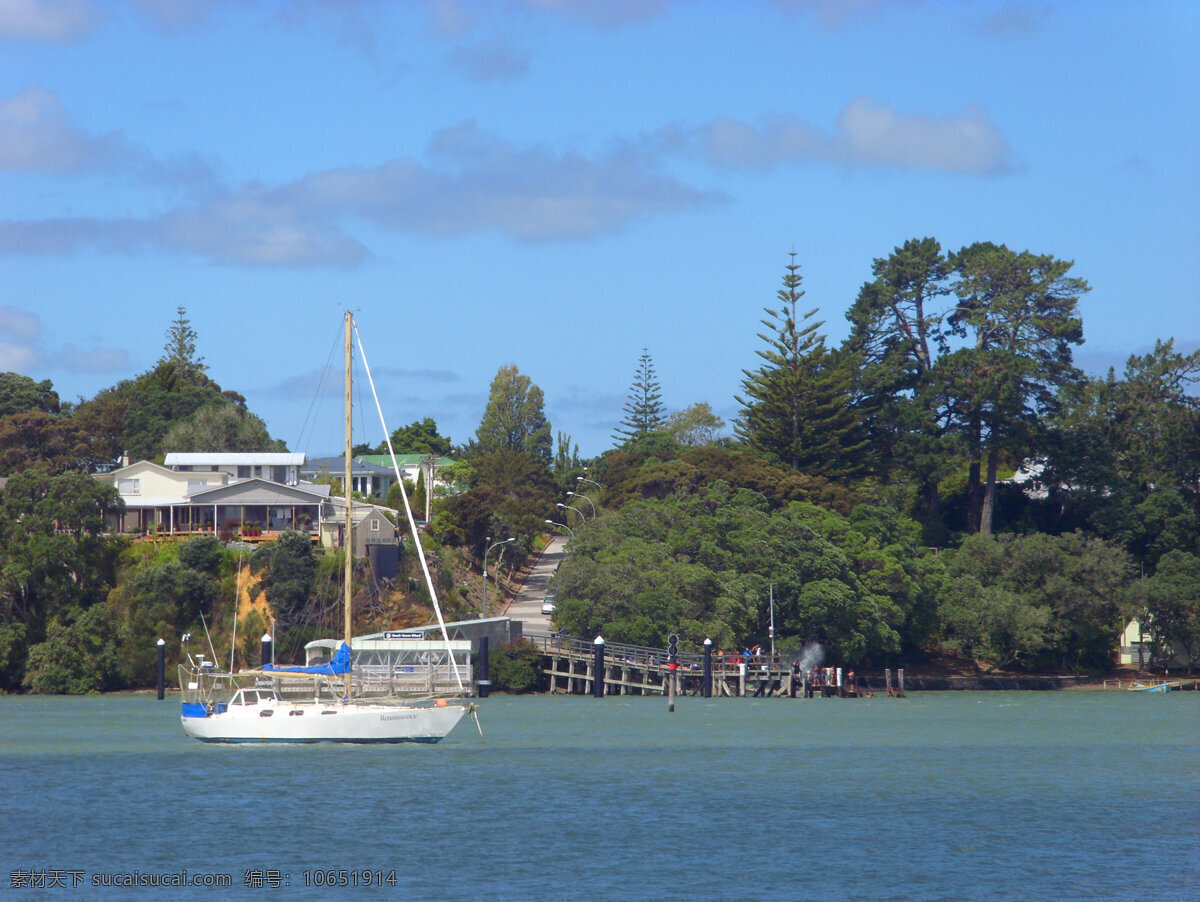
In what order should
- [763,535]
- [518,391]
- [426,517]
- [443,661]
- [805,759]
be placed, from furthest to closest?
[518,391] < [426,517] < [763,535] < [443,661] < [805,759]

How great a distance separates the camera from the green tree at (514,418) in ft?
531

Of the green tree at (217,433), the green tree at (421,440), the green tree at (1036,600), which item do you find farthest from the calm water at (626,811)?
the green tree at (421,440)

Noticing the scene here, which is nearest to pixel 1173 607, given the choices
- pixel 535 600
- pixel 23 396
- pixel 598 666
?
pixel 598 666

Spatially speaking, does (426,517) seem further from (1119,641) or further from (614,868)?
(614,868)

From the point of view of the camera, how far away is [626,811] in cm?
3828

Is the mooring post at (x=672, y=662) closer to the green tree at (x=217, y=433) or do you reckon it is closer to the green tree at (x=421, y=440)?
the green tree at (x=217, y=433)

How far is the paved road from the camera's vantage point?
8494 cm

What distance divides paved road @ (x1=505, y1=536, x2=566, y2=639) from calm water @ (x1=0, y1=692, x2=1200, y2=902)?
79.7ft

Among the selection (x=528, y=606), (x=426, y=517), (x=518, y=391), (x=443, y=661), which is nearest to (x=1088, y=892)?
(x=443, y=661)

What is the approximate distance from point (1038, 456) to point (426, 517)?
43583 millimetres

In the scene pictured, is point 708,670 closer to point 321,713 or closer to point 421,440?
point 321,713

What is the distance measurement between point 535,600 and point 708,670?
26.3 metres

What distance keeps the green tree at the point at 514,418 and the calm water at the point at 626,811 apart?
335 ft

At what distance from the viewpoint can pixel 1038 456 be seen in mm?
103562
